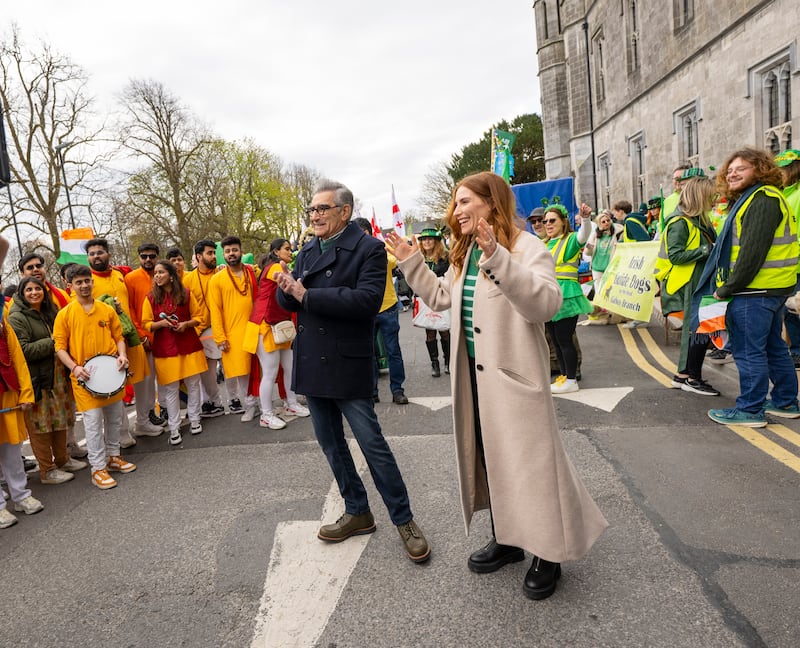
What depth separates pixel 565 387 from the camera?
595 cm

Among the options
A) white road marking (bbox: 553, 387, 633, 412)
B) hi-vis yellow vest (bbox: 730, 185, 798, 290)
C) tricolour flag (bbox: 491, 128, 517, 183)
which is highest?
tricolour flag (bbox: 491, 128, 517, 183)

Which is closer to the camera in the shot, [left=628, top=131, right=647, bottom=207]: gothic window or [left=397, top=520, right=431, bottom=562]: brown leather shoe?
[left=397, top=520, right=431, bottom=562]: brown leather shoe

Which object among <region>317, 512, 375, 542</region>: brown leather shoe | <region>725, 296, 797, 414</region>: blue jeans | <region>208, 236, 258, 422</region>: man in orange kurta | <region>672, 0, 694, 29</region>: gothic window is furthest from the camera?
<region>672, 0, 694, 29</region>: gothic window

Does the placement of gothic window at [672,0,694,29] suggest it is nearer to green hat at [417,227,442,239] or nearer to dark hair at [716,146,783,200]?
green hat at [417,227,442,239]

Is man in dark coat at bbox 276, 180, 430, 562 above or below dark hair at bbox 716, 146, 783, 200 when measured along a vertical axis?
below

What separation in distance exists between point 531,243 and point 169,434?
15.8 feet

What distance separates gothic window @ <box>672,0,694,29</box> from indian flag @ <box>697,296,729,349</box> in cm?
1560

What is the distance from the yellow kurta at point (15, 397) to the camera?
4.12 metres

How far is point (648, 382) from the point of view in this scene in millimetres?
6039

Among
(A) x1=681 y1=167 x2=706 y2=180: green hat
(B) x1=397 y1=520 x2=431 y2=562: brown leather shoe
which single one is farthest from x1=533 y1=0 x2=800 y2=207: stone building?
(B) x1=397 y1=520 x2=431 y2=562: brown leather shoe

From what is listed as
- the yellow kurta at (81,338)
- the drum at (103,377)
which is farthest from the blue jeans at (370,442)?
the yellow kurta at (81,338)

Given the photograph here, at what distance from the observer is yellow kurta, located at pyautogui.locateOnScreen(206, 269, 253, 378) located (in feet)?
19.6

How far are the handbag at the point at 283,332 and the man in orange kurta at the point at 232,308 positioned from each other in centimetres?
57

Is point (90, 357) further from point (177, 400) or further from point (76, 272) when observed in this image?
point (177, 400)
